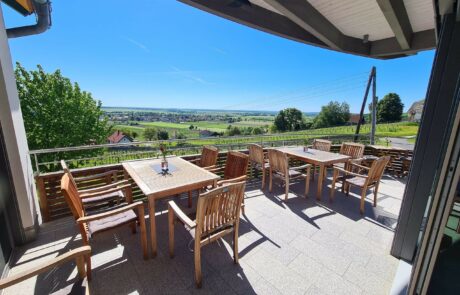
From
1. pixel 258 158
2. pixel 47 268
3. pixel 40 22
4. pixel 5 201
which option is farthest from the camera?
pixel 258 158

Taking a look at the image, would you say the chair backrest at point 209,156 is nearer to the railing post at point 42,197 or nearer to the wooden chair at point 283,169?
the wooden chair at point 283,169

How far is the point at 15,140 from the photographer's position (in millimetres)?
2102

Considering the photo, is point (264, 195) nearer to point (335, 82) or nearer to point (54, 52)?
point (54, 52)

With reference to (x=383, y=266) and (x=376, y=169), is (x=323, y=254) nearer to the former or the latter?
(x=383, y=266)

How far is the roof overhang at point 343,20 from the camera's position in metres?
1.98

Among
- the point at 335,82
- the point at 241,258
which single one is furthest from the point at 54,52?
the point at 335,82

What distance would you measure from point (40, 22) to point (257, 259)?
4327 mm

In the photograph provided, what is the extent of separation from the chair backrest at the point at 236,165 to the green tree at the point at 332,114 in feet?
119

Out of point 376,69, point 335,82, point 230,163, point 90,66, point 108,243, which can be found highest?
point 90,66

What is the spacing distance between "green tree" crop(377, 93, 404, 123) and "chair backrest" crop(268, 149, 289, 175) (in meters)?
33.0

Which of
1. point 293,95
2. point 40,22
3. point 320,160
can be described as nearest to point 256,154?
point 320,160

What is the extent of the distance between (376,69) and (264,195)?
6208mm

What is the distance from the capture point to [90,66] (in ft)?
69.7

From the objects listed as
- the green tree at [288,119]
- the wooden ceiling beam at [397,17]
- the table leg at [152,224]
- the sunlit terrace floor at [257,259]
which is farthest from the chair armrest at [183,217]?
the green tree at [288,119]
